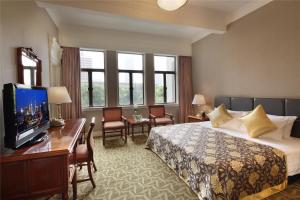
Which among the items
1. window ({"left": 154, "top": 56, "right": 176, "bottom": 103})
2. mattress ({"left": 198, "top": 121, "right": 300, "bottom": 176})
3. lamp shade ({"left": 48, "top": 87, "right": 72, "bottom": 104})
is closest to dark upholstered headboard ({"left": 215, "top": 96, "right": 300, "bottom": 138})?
mattress ({"left": 198, "top": 121, "right": 300, "bottom": 176})

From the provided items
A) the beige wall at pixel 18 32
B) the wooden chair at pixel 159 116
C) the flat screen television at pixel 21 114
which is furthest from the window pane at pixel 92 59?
the flat screen television at pixel 21 114

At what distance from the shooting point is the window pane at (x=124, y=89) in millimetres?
5173

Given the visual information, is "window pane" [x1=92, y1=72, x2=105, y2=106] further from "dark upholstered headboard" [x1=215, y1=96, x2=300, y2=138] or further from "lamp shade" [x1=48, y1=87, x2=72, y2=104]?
"dark upholstered headboard" [x1=215, y1=96, x2=300, y2=138]

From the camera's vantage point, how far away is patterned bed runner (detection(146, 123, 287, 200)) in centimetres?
178

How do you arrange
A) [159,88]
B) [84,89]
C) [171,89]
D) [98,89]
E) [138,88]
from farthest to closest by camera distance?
[171,89] < [159,88] < [138,88] < [98,89] < [84,89]

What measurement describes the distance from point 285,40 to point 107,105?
442cm

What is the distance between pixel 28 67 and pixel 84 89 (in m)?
2.52

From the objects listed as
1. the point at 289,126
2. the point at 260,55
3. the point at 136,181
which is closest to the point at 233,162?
the point at 136,181

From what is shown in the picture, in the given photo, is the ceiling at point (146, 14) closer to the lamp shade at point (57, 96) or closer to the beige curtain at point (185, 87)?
the beige curtain at point (185, 87)

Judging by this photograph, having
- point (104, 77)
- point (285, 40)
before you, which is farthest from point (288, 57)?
point (104, 77)

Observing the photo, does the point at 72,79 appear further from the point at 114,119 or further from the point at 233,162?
the point at 233,162

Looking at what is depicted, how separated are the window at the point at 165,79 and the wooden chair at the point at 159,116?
49cm

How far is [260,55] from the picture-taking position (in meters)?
3.40

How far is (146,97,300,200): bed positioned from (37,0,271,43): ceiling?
2208 mm
